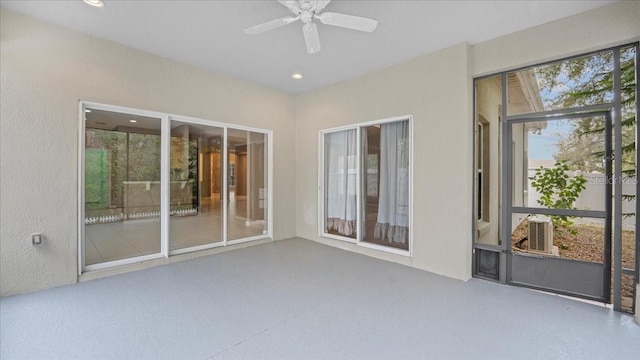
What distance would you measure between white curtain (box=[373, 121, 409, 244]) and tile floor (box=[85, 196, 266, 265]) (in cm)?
240

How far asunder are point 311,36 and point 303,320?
8.54 feet

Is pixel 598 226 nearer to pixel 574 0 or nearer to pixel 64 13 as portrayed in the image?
pixel 574 0

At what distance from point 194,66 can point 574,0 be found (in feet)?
15.3

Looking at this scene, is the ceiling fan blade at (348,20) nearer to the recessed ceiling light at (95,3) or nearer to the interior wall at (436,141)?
the interior wall at (436,141)

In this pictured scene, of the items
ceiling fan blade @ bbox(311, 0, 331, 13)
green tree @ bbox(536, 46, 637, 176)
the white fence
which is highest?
ceiling fan blade @ bbox(311, 0, 331, 13)

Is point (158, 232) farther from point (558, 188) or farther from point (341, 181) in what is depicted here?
point (558, 188)

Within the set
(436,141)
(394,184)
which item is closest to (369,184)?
(394,184)

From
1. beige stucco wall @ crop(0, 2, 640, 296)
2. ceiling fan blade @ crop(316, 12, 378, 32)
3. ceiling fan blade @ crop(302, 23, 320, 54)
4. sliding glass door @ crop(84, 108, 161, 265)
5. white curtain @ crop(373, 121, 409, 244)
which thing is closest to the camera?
ceiling fan blade @ crop(316, 12, 378, 32)

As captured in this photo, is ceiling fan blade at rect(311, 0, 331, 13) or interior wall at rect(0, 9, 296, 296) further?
interior wall at rect(0, 9, 296, 296)

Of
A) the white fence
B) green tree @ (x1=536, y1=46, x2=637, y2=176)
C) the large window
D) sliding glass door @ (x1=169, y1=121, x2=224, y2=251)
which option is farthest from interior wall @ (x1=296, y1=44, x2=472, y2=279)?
sliding glass door @ (x1=169, y1=121, x2=224, y2=251)

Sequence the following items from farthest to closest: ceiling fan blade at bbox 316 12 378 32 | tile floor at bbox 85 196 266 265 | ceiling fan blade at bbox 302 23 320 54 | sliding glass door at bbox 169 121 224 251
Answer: sliding glass door at bbox 169 121 224 251 → tile floor at bbox 85 196 266 265 → ceiling fan blade at bbox 302 23 320 54 → ceiling fan blade at bbox 316 12 378 32

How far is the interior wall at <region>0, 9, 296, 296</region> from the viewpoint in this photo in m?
2.93

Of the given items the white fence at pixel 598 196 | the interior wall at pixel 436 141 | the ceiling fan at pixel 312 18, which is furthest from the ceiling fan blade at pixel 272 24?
the white fence at pixel 598 196

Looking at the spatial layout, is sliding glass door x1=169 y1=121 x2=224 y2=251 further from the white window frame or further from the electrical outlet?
the electrical outlet
